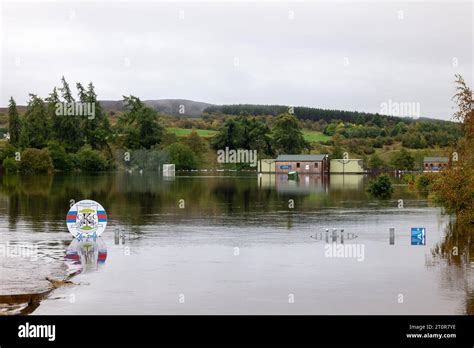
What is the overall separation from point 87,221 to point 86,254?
353 centimetres

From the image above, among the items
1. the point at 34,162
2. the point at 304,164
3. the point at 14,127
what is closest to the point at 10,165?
the point at 34,162

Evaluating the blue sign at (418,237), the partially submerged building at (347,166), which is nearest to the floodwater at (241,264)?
the blue sign at (418,237)

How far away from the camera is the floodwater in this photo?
65.5 feet

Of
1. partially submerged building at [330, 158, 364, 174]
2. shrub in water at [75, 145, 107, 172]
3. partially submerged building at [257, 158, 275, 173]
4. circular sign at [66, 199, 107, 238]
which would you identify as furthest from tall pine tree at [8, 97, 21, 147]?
circular sign at [66, 199, 107, 238]

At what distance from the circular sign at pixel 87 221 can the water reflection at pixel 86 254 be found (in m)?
0.37

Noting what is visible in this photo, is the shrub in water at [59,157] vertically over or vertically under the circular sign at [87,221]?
over

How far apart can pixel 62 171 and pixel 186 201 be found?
93476mm

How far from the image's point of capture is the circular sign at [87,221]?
103 feet

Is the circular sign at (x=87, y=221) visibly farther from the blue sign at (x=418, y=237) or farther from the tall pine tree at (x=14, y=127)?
the tall pine tree at (x=14, y=127)

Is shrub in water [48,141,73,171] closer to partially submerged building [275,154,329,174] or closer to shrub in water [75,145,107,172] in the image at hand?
shrub in water [75,145,107,172]

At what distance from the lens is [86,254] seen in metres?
28.4

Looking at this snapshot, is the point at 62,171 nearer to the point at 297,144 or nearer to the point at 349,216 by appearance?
the point at 297,144

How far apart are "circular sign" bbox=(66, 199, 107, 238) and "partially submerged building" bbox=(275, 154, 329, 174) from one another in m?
119

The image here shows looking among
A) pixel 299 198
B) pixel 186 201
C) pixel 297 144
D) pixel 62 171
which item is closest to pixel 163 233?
pixel 186 201
